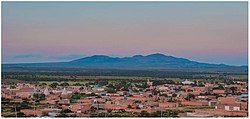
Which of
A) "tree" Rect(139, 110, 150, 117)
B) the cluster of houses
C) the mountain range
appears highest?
the mountain range

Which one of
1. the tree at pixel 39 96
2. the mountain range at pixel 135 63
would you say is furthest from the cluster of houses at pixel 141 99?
the mountain range at pixel 135 63

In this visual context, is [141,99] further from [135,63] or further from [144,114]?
[135,63]

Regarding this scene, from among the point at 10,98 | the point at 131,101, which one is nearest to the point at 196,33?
the point at 131,101

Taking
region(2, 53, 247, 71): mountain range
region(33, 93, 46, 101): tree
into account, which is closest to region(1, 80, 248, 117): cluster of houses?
region(33, 93, 46, 101): tree

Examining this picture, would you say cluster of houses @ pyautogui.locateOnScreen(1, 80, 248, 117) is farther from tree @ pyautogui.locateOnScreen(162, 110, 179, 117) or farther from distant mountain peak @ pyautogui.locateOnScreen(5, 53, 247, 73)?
distant mountain peak @ pyautogui.locateOnScreen(5, 53, 247, 73)

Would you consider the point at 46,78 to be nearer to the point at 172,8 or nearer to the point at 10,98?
the point at 10,98

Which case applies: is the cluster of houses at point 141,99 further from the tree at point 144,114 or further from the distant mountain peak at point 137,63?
the distant mountain peak at point 137,63
